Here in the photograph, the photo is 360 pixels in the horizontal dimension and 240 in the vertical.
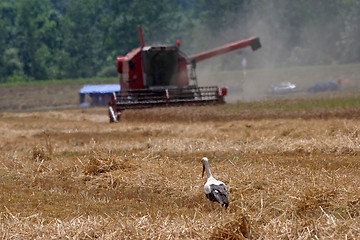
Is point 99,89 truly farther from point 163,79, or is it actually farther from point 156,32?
point 156,32

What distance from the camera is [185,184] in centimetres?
892

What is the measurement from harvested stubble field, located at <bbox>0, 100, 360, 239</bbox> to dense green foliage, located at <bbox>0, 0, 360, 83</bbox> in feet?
191

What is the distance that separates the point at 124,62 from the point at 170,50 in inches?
108

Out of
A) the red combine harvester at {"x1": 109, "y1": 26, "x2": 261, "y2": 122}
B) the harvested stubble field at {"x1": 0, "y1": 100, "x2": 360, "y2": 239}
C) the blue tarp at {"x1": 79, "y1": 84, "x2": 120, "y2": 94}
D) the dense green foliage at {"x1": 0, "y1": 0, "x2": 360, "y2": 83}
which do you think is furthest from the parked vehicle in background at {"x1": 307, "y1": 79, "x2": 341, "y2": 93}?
the harvested stubble field at {"x1": 0, "y1": 100, "x2": 360, "y2": 239}

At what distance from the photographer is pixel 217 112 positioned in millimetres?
21188

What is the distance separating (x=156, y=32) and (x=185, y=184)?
76.8m

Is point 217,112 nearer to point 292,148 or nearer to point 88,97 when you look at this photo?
point 292,148

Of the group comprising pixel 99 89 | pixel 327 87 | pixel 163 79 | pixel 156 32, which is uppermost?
pixel 156 32

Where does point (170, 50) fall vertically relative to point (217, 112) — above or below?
above

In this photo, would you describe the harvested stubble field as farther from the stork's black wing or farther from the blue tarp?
the blue tarp

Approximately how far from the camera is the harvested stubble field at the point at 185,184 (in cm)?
612

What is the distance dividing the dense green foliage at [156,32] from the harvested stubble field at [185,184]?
5833 cm

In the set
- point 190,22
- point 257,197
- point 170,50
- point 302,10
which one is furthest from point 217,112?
point 190,22

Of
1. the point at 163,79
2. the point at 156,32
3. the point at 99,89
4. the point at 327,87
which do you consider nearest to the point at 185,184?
the point at 163,79
